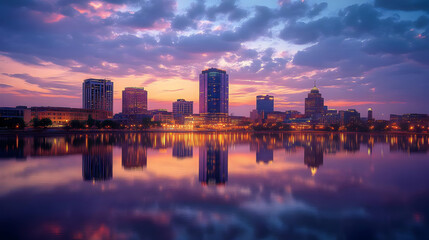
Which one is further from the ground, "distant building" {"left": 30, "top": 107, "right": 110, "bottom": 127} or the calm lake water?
"distant building" {"left": 30, "top": 107, "right": 110, "bottom": 127}

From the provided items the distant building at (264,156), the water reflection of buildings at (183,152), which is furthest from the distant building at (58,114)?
the distant building at (264,156)

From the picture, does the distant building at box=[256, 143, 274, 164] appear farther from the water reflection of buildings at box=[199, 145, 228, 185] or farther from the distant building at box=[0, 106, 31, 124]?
the distant building at box=[0, 106, 31, 124]

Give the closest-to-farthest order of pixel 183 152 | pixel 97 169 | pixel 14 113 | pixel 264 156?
pixel 97 169 → pixel 264 156 → pixel 183 152 → pixel 14 113

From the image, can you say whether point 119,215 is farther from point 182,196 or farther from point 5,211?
point 5,211

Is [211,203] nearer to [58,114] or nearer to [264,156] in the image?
[264,156]

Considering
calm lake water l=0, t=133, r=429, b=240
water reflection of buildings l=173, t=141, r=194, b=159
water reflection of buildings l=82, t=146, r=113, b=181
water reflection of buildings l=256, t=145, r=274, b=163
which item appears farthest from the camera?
water reflection of buildings l=173, t=141, r=194, b=159

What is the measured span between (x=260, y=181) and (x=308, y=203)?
6.49 m

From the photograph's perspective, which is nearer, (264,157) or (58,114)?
(264,157)

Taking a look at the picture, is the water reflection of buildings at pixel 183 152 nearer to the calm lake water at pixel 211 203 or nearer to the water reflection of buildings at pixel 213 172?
the water reflection of buildings at pixel 213 172

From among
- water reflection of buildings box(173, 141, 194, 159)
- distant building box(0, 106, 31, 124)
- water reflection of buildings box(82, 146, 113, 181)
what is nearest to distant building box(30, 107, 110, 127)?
distant building box(0, 106, 31, 124)

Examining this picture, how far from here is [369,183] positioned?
22.2 metres

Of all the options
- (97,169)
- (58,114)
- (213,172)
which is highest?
(58,114)

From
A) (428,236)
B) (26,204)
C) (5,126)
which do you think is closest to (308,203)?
(428,236)

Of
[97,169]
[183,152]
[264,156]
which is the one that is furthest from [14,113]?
[264,156]
